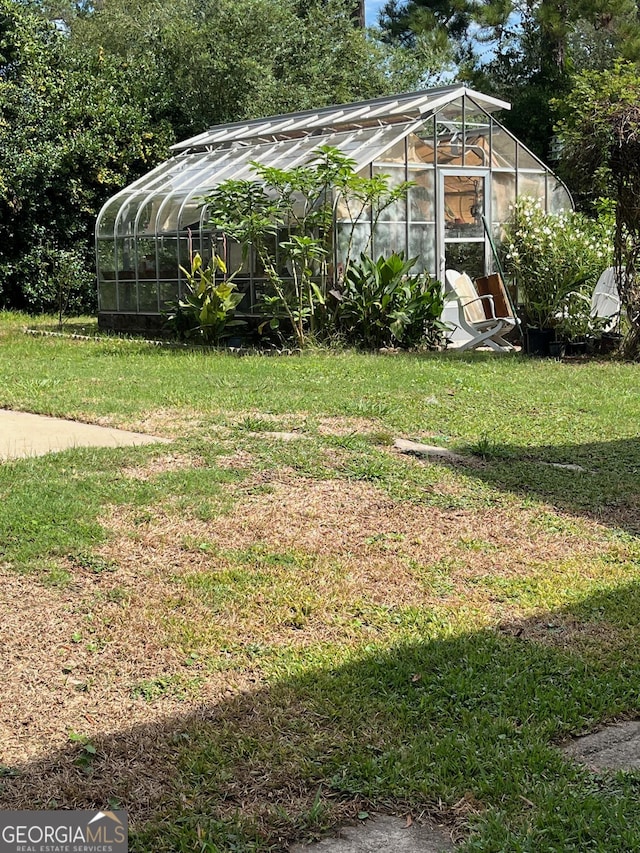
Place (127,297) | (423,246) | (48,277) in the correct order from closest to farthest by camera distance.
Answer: (423,246), (127,297), (48,277)

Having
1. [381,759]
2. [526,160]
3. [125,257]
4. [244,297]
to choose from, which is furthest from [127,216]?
[381,759]

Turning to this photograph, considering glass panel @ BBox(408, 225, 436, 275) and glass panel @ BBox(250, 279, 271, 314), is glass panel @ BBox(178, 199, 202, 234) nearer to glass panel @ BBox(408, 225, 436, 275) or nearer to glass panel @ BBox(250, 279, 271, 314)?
glass panel @ BBox(250, 279, 271, 314)

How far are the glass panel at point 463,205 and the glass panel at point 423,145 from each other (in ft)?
1.63

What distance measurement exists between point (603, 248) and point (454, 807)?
11.4 metres

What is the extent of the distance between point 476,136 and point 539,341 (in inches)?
167

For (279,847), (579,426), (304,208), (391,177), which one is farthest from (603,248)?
(279,847)

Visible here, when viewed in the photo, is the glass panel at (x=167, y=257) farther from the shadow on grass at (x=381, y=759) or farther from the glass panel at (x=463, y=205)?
the shadow on grass at (x=381, y=759)

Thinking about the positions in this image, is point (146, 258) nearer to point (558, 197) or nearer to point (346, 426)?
point (558, 197)

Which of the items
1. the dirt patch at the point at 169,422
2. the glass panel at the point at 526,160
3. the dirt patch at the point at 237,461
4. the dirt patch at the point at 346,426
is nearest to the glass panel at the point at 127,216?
the glass panel at the point at 526,160

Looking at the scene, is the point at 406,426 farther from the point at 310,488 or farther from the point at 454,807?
the point at 454,807

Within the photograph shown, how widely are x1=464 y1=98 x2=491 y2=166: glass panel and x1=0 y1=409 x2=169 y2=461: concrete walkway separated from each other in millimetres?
9486

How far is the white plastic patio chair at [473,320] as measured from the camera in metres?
13.2

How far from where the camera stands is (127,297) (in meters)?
16.5

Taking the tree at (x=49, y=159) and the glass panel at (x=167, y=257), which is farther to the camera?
the tree at (x=49, y=159)
